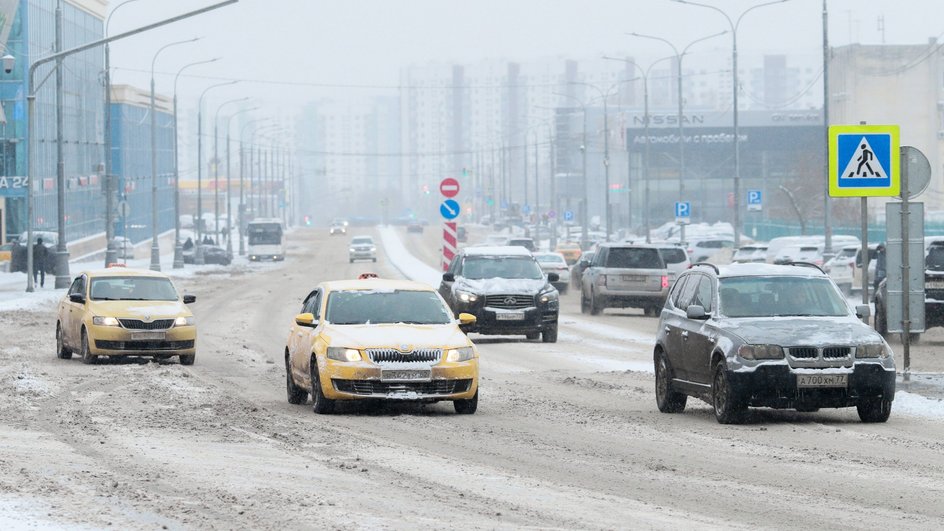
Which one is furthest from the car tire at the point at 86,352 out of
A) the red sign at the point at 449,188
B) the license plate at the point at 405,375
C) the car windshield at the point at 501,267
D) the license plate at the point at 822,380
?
the red sign at the point at 449,188

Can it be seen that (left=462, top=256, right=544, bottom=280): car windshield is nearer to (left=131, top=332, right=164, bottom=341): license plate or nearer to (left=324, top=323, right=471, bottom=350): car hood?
(left=131, top=332, right=164, bottom=341): license plate

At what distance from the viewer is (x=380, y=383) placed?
16.6m

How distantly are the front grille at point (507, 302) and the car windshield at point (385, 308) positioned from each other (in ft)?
38.8

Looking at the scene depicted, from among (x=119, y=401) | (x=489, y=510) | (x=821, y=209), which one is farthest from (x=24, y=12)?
(x=489, y=510)

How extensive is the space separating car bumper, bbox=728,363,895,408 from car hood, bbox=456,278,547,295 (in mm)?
15066

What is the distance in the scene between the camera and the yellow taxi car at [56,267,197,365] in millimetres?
24500

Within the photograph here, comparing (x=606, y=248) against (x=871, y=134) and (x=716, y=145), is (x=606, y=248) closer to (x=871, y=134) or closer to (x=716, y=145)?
(x=871, y=134)

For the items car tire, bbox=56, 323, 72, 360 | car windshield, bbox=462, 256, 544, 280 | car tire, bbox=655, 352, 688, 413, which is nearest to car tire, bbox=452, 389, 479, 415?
car tire, bbox=655, 352, 688, 413

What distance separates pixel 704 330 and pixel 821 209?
10472 cm

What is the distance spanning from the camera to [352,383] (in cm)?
1662

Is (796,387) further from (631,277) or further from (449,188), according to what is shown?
(449,188)

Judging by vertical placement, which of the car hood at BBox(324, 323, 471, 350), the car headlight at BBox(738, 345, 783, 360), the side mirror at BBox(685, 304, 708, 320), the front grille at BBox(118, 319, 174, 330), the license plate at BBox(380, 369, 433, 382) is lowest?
the license plate at BBox(380, 369, 433, 382)

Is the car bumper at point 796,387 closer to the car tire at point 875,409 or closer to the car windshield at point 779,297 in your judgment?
the car tire at point 875,409

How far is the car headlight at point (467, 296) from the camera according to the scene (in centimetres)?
3042
